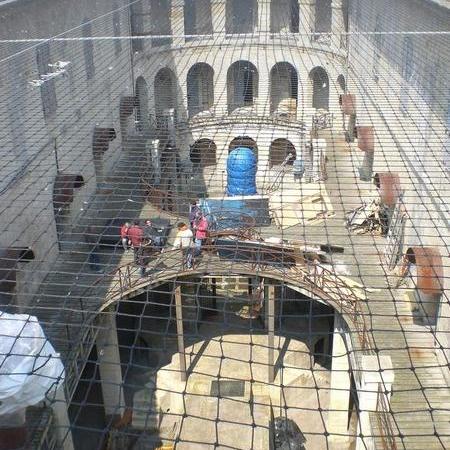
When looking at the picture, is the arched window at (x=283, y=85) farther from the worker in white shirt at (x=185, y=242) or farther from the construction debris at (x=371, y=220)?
the worker in white shirt at (x=185, y=242)

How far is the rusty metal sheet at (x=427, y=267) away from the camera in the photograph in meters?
3.06

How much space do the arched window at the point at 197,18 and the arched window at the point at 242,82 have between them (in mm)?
621

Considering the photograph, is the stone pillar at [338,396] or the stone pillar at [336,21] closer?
A: the stone pillar at [338,396]

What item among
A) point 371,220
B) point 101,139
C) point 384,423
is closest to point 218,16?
point 101,139

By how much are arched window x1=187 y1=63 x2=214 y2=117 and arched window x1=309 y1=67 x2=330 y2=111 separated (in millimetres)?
1312

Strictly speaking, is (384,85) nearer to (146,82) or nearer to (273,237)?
(273,237)

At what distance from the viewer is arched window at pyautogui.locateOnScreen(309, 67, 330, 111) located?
316 inches

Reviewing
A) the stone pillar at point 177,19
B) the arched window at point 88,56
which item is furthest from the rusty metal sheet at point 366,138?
the stone pillar at point 177,19

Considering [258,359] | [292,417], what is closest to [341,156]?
[258,359]

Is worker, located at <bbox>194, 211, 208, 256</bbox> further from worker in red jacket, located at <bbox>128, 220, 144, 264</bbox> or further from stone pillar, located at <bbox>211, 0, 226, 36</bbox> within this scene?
stone pillar, located at <bbox>211, 0, 226, 36</bbox>


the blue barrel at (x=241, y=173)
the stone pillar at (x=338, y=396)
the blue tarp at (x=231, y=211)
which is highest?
the blue tarp at (x=231, y=211)

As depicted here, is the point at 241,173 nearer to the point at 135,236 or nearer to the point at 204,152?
the point at 204,152

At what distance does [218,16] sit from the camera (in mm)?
8047

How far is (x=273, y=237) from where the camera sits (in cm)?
449
